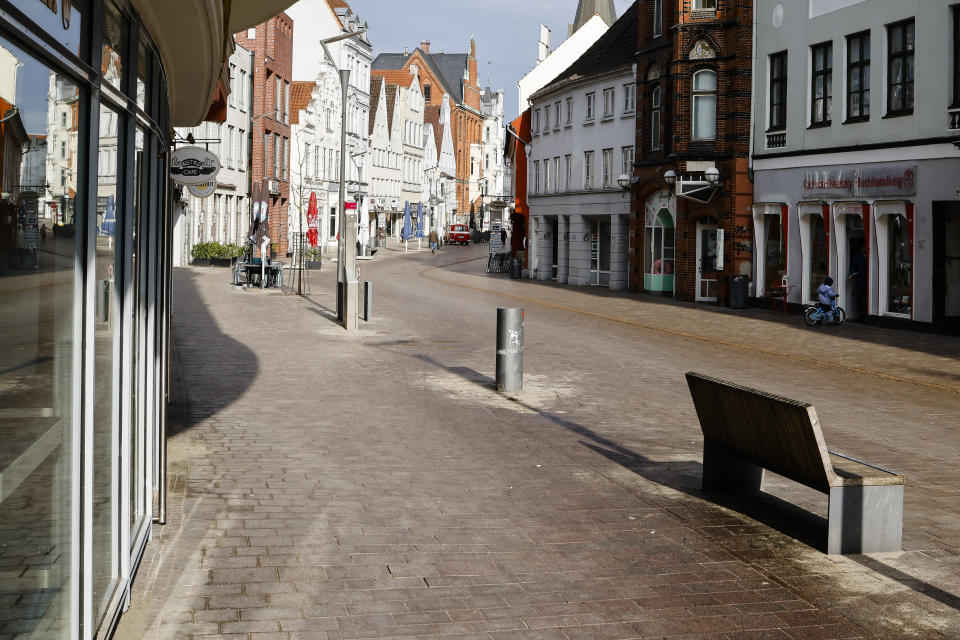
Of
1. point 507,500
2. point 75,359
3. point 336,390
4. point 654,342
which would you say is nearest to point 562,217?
point 654,342

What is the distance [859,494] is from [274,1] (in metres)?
4.94

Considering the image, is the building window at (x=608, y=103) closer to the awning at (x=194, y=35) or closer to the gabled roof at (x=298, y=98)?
the gabled roof at (x=298, y=98)

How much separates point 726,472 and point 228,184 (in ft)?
165

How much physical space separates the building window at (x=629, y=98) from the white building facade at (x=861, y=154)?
10.1 m

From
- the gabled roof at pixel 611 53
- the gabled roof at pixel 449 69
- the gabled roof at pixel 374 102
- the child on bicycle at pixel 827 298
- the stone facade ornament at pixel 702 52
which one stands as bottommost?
the child on bicycle at pixel 827 298

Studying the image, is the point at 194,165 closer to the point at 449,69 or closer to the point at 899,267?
the point at 899,267

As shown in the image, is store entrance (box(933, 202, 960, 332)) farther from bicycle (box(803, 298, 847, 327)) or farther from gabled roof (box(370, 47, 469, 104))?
gabled roof (box(370, 47, 469, 104))

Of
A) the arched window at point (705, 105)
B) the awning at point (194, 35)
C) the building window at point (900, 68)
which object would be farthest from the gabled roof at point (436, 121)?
the awning at point (194, 35)

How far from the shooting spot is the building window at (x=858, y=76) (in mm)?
28797

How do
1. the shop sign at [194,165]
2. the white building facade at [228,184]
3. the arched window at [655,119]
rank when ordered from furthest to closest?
the white building facade at [228,184], the arched window at [655,119], the shop sign at [194,165]

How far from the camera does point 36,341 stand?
3.44 metres

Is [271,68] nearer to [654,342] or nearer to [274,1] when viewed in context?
[654,342]

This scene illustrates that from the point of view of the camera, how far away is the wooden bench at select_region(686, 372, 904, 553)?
283 inches

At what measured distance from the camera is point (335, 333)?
2270 cm
